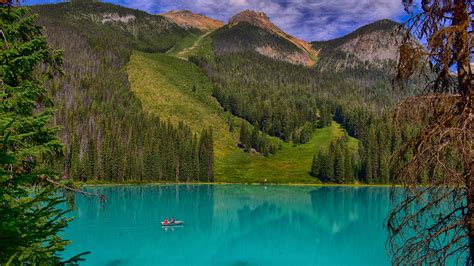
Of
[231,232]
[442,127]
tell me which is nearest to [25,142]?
[442,127]

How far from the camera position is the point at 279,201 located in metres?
109

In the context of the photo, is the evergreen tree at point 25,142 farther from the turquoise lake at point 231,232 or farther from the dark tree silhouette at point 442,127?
the turquoise lake at point 231,232

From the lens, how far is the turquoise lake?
166ft

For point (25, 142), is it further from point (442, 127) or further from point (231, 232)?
point (231, 232)

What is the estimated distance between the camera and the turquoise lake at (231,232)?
50688 millimetres

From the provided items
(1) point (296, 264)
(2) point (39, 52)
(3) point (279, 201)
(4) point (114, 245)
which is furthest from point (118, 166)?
(2) point (39, 52)

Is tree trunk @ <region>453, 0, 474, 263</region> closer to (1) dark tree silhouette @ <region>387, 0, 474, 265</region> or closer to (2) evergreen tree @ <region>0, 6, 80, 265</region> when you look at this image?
(1) dark tree silhouette @ <region>387, 0, 474, 265</region>

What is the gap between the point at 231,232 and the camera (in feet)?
226

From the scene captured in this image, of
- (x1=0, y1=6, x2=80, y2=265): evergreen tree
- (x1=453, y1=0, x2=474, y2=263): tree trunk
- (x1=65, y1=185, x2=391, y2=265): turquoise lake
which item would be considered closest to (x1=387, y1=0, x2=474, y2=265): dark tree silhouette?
(x1=453, y1=0, x2=474, y2=263): tree trunk

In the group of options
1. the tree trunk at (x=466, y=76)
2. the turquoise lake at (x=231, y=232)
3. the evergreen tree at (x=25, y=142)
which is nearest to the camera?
the evergreen tree at (x=25, y=142)

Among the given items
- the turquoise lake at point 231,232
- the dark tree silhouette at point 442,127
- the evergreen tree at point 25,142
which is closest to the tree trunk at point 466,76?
the dark tree silhouette at point 442,127

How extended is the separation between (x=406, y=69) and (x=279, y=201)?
102 m

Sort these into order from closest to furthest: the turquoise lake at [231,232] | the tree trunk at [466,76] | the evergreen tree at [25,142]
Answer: the evergreen tree at [25,142] < the tree trunk at [466,76] < the turquoise lake at [231,232]

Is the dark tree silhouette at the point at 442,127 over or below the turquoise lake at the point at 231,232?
over
